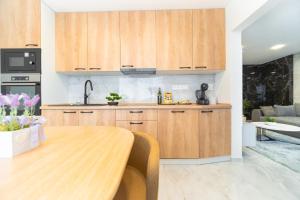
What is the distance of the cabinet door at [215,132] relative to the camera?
309 cm

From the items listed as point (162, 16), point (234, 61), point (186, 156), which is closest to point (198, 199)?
point (186, 156)

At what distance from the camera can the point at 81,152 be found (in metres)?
0.94

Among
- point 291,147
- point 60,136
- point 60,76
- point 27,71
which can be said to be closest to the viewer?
point 60,136

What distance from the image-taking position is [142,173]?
123 centimetres

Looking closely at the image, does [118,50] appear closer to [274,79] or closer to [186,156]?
[186,156]

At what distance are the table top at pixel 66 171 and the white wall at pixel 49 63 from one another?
2309mm

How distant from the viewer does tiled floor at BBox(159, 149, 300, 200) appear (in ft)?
7.01

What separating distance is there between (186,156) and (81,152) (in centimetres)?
237

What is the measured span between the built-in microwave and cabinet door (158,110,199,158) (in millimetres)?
1936

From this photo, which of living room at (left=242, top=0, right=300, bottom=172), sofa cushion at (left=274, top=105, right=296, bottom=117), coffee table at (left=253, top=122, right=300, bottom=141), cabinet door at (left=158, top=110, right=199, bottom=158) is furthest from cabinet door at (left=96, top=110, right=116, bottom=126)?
sofa cushion at (left=274, top=105, right=296, bottom=117)

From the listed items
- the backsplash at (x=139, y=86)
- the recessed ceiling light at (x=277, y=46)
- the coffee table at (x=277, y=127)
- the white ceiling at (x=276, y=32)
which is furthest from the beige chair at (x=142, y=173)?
the recessed ceiling light at (x=277, y=46)

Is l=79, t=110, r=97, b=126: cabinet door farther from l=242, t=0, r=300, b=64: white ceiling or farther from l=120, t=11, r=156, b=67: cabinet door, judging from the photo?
l=242, t=0, r=300, b=64: white ceiling

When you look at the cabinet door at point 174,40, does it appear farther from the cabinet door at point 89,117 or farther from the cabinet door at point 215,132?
the cabinet door at point 89,117

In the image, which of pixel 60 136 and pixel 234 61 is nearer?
pixel 60 136
